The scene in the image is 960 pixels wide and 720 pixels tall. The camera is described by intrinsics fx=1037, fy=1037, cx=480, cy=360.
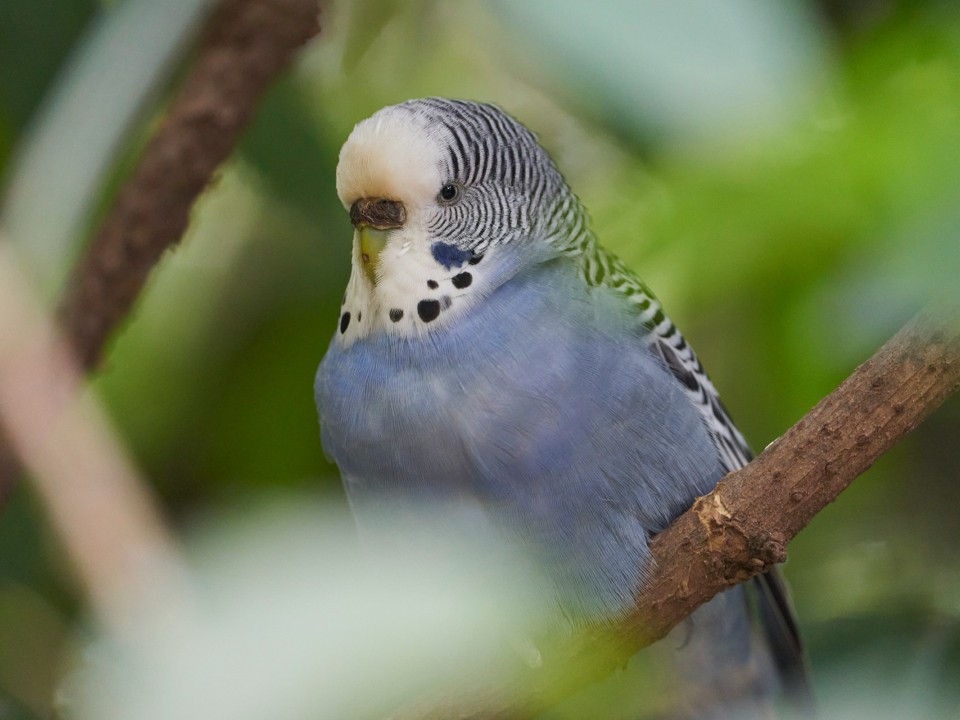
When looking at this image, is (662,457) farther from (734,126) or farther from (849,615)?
(734,126)

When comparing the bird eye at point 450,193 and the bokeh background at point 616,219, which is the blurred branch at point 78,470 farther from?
the bird eye at point 450,193

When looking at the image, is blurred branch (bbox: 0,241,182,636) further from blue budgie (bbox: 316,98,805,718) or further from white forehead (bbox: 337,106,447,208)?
white forehead (bbox: 337,106,447,208)

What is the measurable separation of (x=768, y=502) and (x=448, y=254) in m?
0.65

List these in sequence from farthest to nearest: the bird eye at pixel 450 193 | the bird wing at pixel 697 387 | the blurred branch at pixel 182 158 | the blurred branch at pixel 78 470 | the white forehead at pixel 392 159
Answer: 1. the blurred branch at pixel 182 158
2. the bird wing at pixel 697 387
3. the bird eye at pixel 450 193
4. the white forehead at pixel 392 159
5. the blurred branch at pixel 78 470

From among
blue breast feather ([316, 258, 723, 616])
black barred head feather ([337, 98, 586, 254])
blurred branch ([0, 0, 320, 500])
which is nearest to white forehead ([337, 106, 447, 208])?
black barred head feather ([337, 98, 586, 254])

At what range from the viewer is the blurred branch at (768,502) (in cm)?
130

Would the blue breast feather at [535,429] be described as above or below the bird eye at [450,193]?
below

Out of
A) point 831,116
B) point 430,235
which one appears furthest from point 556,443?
point 831,116

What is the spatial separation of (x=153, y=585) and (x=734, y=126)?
86 centimetres

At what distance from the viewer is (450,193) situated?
67.2 inches

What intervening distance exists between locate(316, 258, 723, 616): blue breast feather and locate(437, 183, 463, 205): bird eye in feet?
0.55

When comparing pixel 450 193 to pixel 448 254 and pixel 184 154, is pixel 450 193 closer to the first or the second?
pixel 448 254

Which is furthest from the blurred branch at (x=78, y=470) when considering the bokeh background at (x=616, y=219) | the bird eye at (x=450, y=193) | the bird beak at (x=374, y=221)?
the bird eye at (x=450, y=193)

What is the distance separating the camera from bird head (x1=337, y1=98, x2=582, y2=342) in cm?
161
